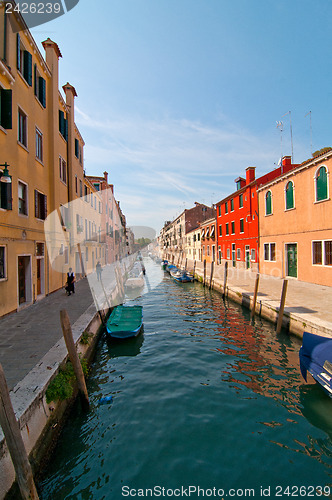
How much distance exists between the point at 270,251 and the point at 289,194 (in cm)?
510

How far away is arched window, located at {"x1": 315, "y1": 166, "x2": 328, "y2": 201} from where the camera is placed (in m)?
15.3

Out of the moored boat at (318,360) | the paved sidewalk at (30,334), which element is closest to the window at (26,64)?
the paved sidewalk at (30,334)

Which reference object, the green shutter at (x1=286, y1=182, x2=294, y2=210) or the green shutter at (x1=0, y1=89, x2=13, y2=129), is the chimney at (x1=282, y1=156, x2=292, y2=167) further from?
the green shutter at (x1=0, y1=89, x2=13, y2=129)

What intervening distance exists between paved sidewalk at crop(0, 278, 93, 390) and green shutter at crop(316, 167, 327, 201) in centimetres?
1472

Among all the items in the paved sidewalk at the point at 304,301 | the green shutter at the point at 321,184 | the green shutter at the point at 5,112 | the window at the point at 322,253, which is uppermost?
the green shutter at the point at 5,112

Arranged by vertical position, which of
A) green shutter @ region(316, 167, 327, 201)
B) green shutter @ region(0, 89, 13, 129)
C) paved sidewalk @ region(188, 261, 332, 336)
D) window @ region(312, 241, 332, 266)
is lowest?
paved sidewalk @ region(188, 261, 332, 336)

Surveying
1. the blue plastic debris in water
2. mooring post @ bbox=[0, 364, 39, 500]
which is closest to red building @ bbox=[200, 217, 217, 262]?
the blue plastic debris in water

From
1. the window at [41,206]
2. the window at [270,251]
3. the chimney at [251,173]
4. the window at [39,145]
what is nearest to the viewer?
the window at [41,206]

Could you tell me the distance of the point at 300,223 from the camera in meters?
17.6

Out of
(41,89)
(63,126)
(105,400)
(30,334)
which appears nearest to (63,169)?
Answer: (63,126)

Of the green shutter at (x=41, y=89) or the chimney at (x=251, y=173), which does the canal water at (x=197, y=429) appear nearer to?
the green shutter at (x=41, y=89)

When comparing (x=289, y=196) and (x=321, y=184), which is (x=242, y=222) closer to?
(x=289, y=196)

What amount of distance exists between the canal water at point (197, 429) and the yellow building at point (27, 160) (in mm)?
5301

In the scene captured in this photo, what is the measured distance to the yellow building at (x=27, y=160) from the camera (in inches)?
371
